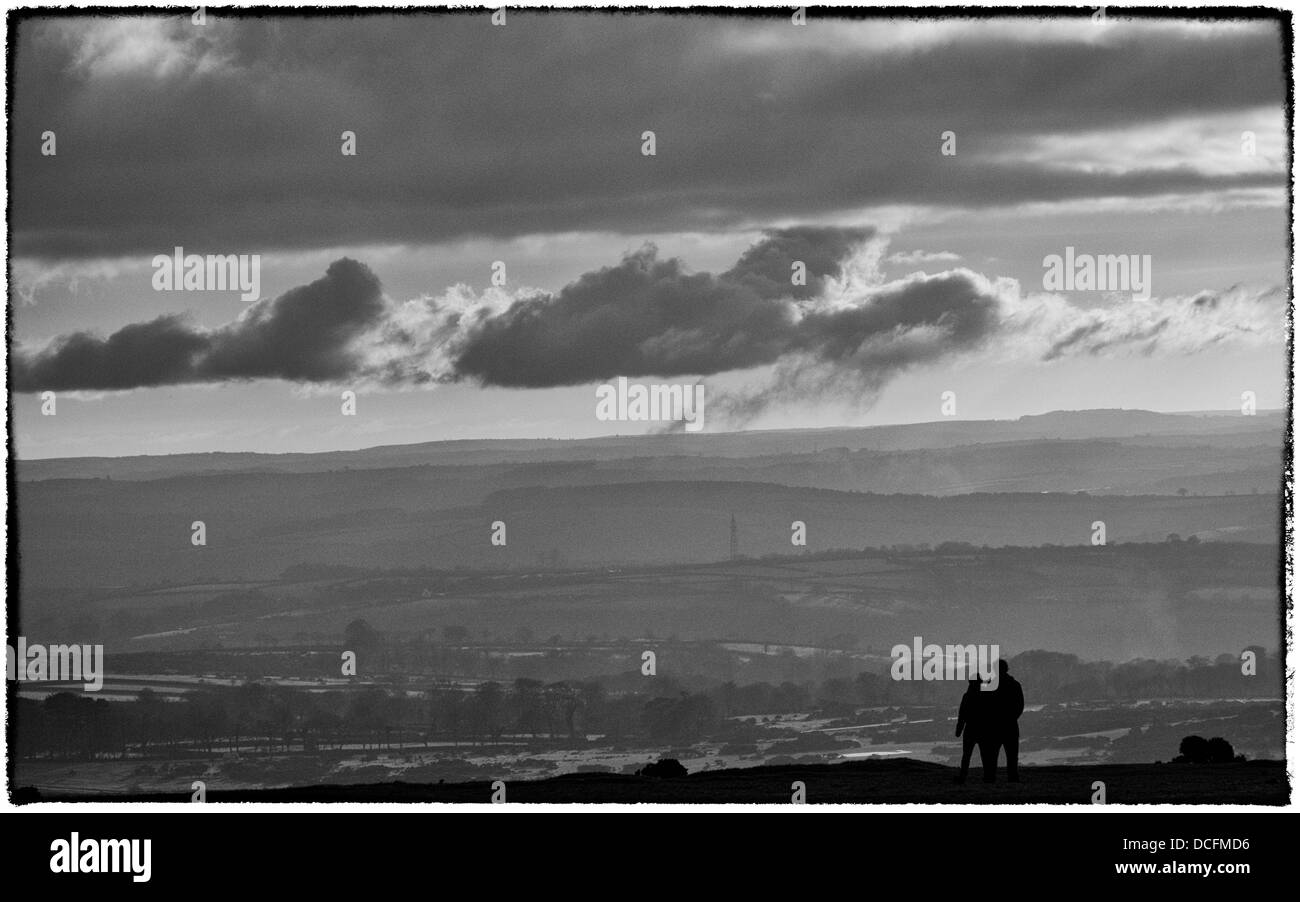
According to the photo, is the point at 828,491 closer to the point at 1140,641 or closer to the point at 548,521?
the point at 548,521

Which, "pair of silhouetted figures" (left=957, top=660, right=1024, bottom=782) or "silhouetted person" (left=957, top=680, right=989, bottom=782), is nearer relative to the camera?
"pair of silhouetted figures" (left=957, top=660, right=1024, bottom=782)

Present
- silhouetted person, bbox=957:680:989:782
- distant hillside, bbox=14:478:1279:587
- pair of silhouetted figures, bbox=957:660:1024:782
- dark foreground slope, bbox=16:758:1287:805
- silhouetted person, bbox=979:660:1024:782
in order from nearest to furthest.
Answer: silhouetted person, bbox=979:660:1024:782, pair of silhouetted figures, bbox=957:660:1024:782, silhouetted person, bbox=957:680:989:782, dark foreground slope, bbox=16:758:1287:805, distant hillside, bbox=14:478:1279:587


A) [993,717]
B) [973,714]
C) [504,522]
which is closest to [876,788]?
[973,714]

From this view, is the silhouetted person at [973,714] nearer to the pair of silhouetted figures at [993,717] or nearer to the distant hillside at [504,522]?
the pair of silhouetted figures at [993,717]

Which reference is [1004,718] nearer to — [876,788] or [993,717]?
[993,717]

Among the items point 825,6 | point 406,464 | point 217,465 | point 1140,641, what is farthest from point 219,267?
point 1140,641

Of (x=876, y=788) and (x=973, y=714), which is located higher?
(x=973, y=714)

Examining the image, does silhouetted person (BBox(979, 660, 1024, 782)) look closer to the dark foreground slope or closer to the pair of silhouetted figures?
the pair of silhouetted figures

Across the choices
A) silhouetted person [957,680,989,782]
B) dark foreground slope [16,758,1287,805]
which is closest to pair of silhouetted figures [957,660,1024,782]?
silhouetted person [957,680,989,782]
